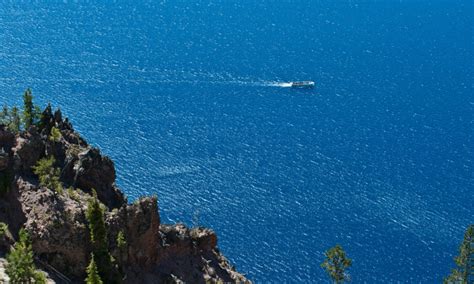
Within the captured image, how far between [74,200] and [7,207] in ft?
23.7

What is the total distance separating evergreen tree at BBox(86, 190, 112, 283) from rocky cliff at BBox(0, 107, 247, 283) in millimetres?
1123

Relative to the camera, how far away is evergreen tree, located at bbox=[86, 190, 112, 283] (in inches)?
2874

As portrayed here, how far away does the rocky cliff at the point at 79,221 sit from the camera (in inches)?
2926

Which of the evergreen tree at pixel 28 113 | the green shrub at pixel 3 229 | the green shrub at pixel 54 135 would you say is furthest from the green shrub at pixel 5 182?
the evergreen tree at pixel 28 113

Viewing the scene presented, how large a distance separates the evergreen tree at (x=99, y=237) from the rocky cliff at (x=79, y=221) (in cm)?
112

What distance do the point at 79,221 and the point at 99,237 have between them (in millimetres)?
2922

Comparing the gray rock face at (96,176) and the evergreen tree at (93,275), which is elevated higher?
the gray rock face at (96,176)

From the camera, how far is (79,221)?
246 feet

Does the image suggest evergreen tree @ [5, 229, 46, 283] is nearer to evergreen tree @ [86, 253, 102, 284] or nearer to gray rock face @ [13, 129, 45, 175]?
evergreen tree @ [86, 253, 102, 284]

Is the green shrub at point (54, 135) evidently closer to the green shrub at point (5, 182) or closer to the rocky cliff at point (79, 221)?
the rocky cliff at point (79, 221)

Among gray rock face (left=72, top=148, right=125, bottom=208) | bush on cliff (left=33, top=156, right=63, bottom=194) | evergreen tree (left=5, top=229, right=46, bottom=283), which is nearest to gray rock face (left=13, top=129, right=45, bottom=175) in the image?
bush on cliff (left=33, top=156, right=63, bottom=194)

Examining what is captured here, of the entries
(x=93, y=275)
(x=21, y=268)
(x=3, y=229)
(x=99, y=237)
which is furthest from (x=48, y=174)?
(x=21, y=268)

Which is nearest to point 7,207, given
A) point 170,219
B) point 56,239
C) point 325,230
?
point 56,239

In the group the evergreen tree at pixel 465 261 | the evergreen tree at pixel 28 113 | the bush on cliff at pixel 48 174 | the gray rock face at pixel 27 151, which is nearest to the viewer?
the bush on cliff at pixel 48 174
